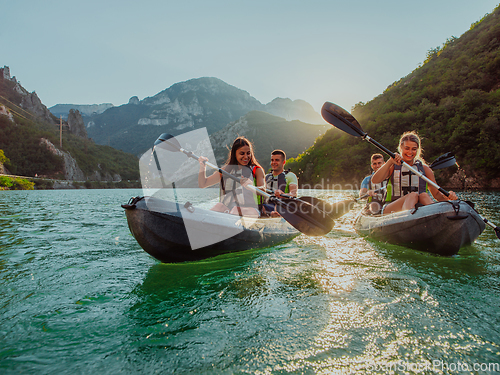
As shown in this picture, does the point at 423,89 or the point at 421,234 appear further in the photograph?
the point at 423,89

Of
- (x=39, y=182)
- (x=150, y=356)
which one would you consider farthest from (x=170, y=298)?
(x=39, y=182)

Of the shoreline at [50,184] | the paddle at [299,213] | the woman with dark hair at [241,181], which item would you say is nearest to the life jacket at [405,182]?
the paddle at [299,213]

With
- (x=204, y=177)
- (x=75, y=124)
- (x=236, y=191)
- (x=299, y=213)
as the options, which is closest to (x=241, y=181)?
(x=236, y=191)

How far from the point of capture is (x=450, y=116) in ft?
120

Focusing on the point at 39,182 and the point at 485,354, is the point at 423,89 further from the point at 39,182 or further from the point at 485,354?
the point at 39,182

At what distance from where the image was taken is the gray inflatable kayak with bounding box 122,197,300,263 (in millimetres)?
3451

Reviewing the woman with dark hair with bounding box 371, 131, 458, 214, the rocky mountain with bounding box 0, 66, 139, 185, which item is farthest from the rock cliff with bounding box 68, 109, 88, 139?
the woman with dark hair with bounding box 371, 131, 458, 214

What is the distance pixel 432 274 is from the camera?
3643mm

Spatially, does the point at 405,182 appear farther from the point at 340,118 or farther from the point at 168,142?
the point at 168,142

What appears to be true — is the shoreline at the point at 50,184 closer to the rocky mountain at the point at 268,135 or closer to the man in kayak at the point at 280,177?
the rocky mountain at the point at 268,135

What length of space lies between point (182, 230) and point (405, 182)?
449 cm

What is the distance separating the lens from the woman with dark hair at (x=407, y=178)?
4.84 m

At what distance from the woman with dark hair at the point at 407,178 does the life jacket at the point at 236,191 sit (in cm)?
252

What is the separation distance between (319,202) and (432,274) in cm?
228
